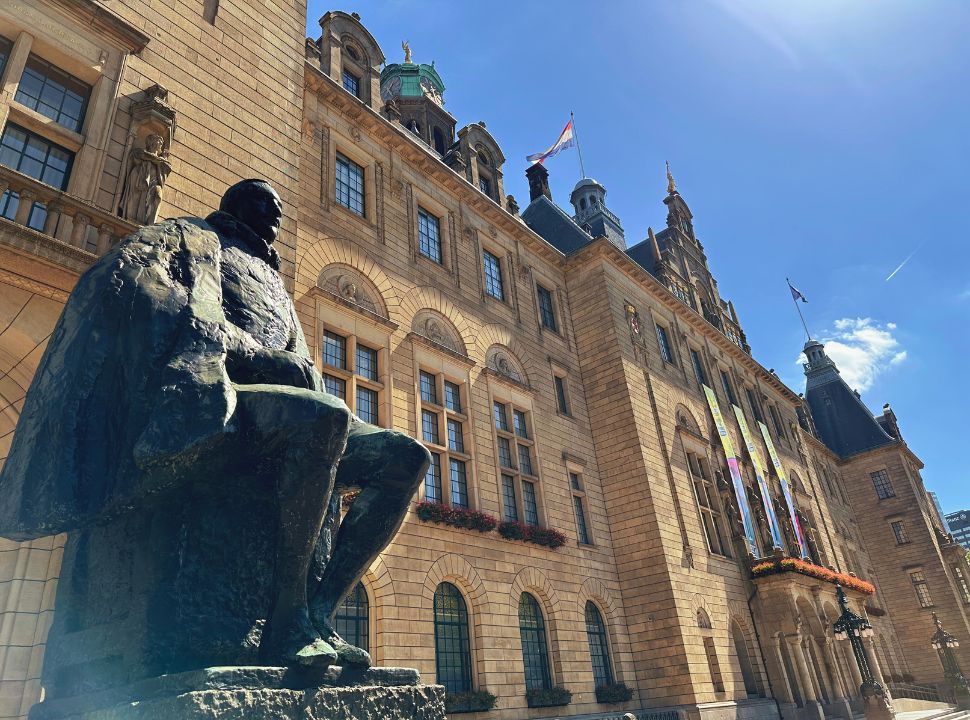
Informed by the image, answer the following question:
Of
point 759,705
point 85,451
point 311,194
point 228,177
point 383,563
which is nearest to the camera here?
point 85,451

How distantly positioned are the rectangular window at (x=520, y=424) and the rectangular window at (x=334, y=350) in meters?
6.48

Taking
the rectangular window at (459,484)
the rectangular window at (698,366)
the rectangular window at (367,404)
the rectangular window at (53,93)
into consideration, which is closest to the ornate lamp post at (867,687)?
the rectangular window at (698,366)

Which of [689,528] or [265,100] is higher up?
[265,100]

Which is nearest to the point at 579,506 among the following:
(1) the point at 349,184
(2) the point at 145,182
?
(1) the point at 349,184

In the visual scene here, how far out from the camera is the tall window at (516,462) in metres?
18.7

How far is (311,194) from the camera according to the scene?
52.7 feet

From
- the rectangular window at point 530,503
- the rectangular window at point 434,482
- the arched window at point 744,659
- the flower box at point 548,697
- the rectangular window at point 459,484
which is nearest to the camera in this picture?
the flower box at point 548,697

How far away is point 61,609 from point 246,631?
899 millimetres

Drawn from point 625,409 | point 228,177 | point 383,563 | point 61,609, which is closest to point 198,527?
point 61,609

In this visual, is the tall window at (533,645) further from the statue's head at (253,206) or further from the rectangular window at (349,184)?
the statue's head at (253,206)

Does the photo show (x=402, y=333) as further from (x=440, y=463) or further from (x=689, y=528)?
(x=689, y=528)

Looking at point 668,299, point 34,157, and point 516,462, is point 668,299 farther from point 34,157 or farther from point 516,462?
point 34,157

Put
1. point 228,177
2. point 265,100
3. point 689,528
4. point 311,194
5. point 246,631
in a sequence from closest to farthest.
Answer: point 246,631
point 228,177
point 265,100
point 311,194
point 689,528

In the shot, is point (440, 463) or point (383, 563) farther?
point (440, 463)
